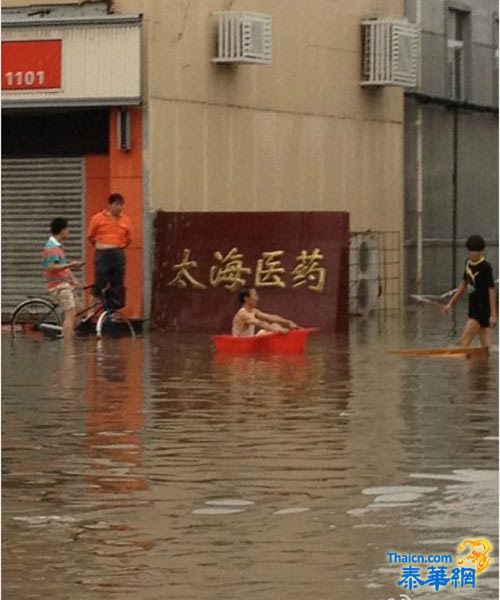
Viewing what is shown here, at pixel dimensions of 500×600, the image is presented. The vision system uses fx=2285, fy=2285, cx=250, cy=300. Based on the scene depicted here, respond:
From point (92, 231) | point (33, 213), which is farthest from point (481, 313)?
point (33, 213)

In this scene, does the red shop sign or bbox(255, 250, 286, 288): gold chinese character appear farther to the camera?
the red shop sign

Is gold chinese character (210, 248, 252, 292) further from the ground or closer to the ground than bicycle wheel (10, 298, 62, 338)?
further from the ground

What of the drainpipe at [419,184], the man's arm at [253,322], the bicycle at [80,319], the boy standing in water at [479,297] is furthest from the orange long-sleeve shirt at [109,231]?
the drainpipe at [419,184]

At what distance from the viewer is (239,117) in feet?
115

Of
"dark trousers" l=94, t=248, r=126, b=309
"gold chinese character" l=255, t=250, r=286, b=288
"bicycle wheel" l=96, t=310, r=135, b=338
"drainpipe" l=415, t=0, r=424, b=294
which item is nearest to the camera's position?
"bicycle wheel" l=96, t=310, r=135, b=338

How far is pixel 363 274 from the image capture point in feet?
124

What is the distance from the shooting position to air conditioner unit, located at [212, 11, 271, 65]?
33.9 m

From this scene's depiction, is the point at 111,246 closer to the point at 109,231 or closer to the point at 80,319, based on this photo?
the point at 109,231

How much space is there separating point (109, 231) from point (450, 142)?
46.3 ft

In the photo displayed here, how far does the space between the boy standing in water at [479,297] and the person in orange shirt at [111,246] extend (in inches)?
254

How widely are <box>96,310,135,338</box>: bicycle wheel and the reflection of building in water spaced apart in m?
2.30

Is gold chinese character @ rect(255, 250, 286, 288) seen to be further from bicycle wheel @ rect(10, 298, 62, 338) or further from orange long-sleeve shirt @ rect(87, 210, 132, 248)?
Result: bicycle wheel @ rect(10, 298, 62, 338)

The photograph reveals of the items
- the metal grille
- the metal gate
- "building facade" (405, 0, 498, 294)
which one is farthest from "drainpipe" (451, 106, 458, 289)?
the metal gate

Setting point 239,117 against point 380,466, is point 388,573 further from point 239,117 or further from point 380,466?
point 239,117
